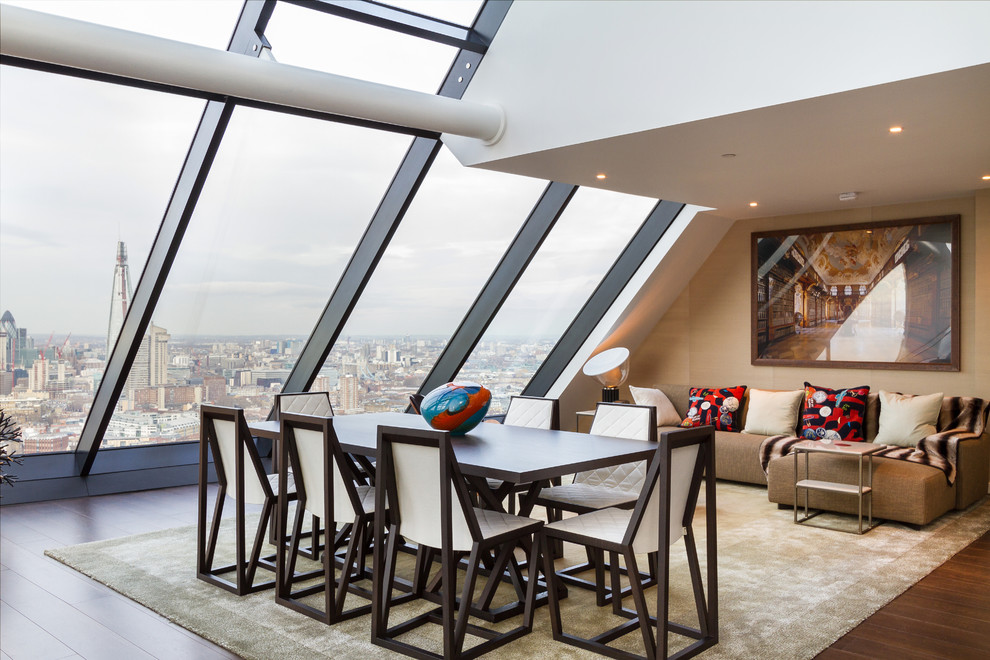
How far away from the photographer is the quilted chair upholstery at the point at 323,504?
11.9ft

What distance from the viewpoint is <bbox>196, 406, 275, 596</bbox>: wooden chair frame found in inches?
158

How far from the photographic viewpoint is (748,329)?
25.9 feet

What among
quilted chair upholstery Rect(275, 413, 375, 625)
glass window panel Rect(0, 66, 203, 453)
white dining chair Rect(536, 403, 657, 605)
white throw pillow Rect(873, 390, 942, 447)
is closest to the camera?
quilted chair upholstery Rect(275, 413, 375, 625)

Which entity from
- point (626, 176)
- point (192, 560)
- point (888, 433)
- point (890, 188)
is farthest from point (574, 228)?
point (192, 560)

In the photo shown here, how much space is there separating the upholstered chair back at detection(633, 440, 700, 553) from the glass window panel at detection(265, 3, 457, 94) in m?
3.21

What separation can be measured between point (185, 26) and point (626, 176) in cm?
291

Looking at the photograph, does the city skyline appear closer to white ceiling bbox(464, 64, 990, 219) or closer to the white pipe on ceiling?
the white pipe on ceiling

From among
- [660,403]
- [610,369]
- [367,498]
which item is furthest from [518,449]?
[660,403]

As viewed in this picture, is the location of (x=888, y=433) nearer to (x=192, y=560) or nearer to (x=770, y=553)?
(x=770, y=553)

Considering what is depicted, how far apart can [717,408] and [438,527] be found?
15.5 feet

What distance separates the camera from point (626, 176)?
18.5ft

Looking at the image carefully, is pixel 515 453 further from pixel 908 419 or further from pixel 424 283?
pixel 908 419

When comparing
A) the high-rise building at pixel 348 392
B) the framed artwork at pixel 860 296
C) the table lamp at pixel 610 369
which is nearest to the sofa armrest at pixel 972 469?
the framed artwork at pixel 860 296

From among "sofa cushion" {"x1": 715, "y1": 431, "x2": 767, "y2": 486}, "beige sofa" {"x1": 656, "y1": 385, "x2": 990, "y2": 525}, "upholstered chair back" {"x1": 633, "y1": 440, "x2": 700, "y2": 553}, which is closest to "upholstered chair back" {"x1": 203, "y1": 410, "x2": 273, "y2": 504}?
"upholstered chair back" {"x1": 633, "y1": 440, "x2": 700, "y2": 553}
